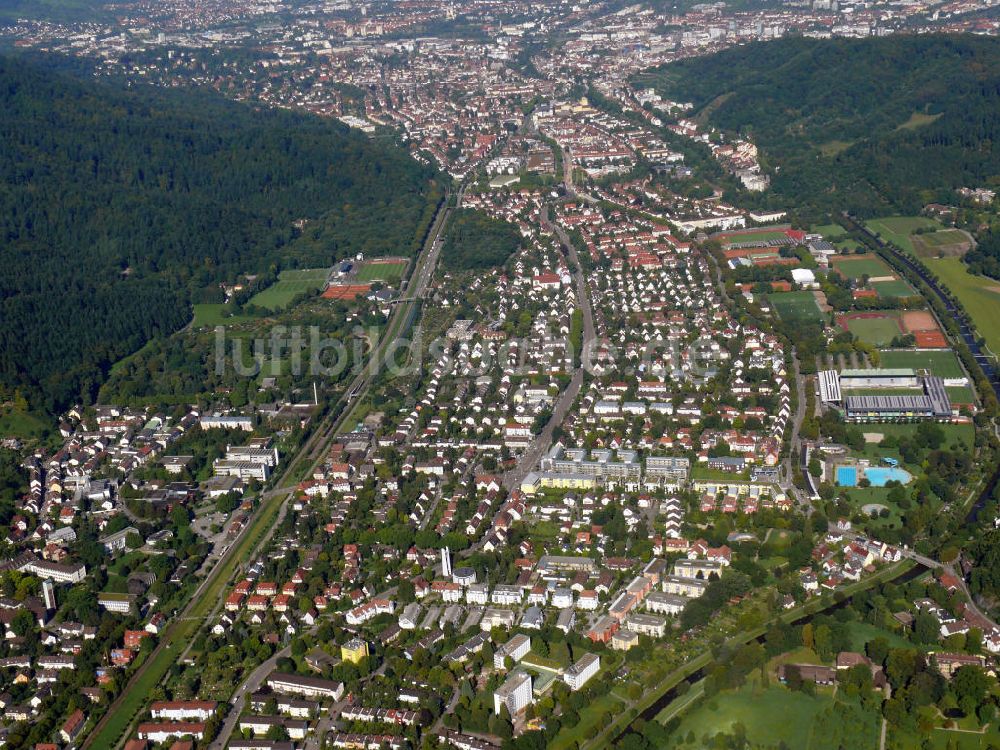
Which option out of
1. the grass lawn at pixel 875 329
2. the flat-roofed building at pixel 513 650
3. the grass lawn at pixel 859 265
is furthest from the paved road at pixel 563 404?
the grass lawn at pixel 859 265

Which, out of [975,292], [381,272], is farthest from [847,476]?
[381,272]

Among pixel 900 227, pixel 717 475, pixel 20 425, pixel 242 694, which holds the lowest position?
pixel 20 425

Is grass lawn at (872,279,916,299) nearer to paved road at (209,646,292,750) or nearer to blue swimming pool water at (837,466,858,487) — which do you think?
blue swimming pool water at (837,466,858,487)

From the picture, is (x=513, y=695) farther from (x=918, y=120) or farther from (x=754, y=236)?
(x=918, y=120)

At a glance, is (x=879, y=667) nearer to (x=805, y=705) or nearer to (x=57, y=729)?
(x=805, y=705)

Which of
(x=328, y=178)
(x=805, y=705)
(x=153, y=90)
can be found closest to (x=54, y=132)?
(x=328, y=178)

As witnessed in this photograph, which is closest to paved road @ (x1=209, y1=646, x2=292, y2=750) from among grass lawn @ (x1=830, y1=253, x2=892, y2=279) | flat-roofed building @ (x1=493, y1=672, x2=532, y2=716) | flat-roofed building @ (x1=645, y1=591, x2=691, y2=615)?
flat-roofed building @ (x1=493, y1=672, x2=532, y2=716)
